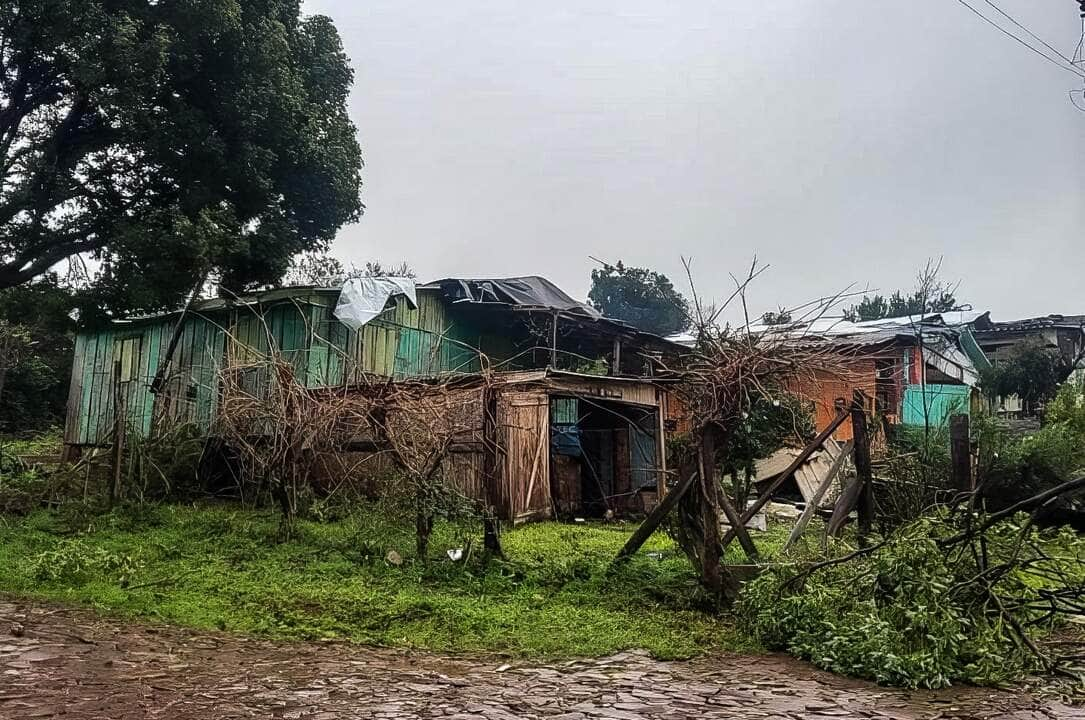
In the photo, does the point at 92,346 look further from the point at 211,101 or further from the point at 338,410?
Answer: the point at 338,410

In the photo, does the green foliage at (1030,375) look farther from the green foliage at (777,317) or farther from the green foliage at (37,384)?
the green foliage at (37,384)

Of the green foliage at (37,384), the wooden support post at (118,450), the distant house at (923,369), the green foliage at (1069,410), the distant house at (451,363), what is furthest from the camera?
the green foliage at (37,384)

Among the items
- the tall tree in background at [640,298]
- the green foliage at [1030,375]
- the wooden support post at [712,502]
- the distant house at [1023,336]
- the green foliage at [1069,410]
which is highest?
the tall tree in background at [640,298]

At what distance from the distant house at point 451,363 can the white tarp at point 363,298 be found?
→ 0.09 feet

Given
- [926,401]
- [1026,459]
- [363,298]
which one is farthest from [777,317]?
[926,401]

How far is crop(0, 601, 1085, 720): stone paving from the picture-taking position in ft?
14.6

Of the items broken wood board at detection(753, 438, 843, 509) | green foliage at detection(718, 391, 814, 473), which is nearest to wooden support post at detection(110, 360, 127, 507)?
green foliage at detection(718, 391, 814, 473)

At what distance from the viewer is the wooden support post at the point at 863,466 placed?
749 cm

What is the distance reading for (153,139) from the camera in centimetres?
1215

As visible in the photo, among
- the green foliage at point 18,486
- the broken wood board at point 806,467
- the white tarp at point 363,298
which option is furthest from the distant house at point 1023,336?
the green foliage at point 18,486

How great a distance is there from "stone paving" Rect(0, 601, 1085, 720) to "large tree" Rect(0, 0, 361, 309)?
791 cm

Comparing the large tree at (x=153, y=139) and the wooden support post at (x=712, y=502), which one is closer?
the wooden support post at (x=712, y=502)

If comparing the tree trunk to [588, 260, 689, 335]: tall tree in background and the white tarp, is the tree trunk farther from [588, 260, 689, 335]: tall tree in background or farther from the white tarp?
[588, 260, 689, 335]: tall tree in background

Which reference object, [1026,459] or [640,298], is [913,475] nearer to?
[1026,459]
